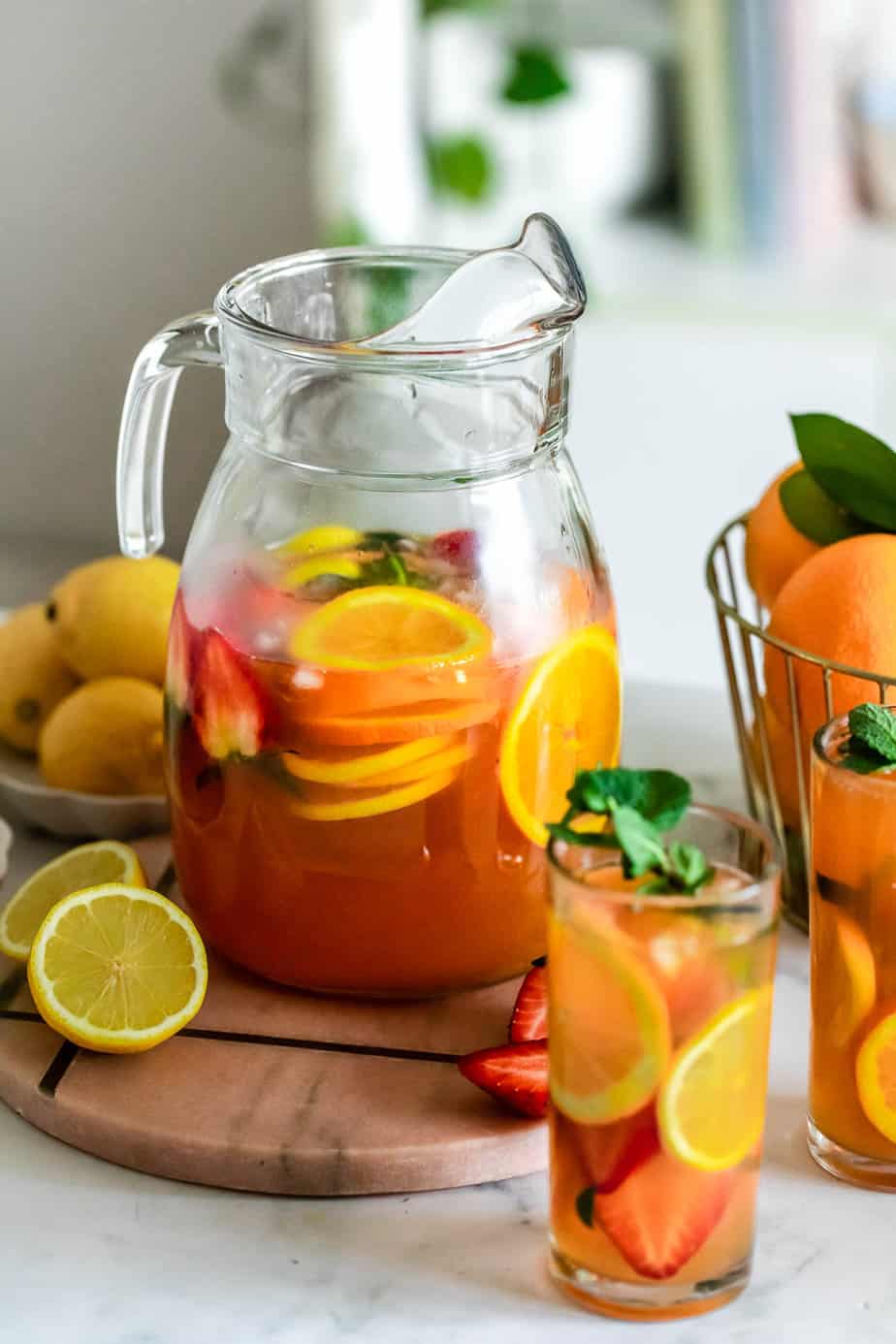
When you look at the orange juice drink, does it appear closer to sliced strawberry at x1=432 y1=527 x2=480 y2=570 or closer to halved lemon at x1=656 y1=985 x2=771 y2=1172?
sliced strawberry at x1=432 y1=527 x2=480 y2=570

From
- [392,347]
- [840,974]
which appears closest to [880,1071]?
[840,974]

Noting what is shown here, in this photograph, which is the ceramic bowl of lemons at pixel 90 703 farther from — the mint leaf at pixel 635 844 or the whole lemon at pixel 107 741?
the mint leaf at pixel 635 844

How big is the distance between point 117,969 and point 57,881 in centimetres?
12

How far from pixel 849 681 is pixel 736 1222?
11.5 inches

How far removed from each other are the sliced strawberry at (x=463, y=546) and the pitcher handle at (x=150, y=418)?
0.14m

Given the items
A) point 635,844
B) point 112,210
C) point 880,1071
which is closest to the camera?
point 635,844

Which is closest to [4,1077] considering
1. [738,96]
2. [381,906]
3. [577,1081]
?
[381,906]

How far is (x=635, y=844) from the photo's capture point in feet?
1.92

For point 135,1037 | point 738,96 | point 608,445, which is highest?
point 738,96

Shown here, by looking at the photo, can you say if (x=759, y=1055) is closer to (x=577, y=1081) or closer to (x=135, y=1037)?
(x=577, y=1081)

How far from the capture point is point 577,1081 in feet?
2.00

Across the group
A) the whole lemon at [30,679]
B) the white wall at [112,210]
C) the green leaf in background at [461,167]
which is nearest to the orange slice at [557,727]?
the whole lemon at [30,679]

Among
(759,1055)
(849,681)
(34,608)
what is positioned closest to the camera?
(759,1055)

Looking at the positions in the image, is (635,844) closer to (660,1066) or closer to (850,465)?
(660,1066)
